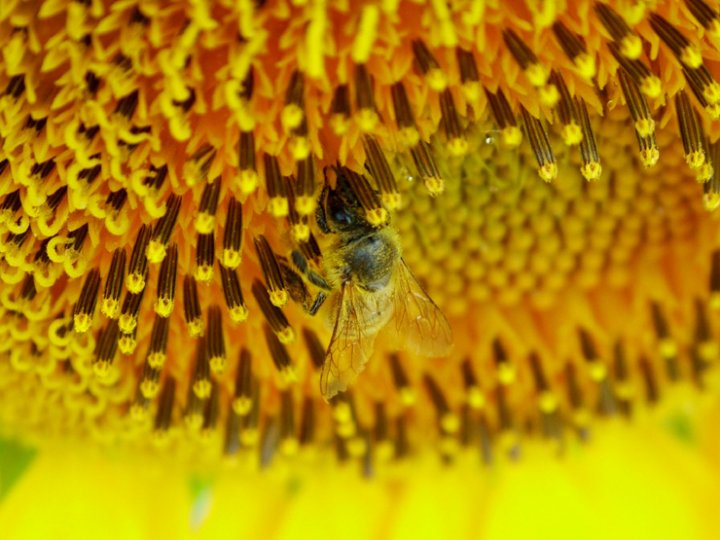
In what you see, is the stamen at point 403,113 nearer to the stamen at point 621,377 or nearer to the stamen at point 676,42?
the stamen at point 676,42

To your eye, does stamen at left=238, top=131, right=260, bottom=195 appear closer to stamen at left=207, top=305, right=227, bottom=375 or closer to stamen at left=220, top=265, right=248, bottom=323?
stamen at left=220, top=265, right=248, bottom=323

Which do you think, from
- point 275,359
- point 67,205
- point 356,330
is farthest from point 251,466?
point 67,205

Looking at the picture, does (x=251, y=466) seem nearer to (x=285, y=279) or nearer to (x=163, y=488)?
(x=163, y=488)

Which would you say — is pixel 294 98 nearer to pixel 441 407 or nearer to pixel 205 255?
pixel 205 255

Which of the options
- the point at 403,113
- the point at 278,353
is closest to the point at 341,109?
the point at 403,113

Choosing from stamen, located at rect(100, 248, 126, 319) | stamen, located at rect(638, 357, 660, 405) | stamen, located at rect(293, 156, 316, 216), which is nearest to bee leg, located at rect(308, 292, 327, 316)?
stamen, located at rect(293, 156, 316, 216)

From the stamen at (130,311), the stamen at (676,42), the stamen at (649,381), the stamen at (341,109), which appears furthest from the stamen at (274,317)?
the stamen at (649,381)
